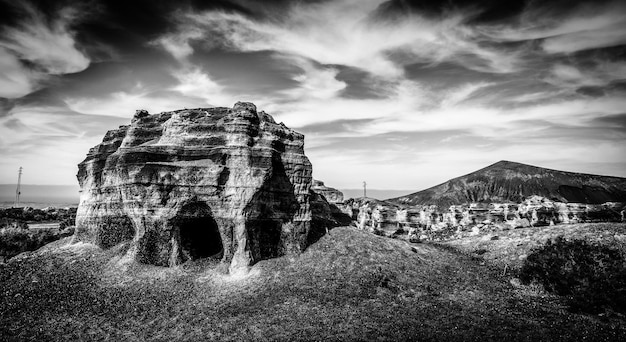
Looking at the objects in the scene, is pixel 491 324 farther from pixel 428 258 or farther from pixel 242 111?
pixel 242 111

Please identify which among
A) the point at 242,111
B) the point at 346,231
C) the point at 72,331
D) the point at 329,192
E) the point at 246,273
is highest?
the point at 242,111

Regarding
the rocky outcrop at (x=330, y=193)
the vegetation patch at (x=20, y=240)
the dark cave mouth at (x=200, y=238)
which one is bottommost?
the vegetation patch at (x=20, y=240)

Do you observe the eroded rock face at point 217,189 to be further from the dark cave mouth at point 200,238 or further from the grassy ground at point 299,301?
the grassy ground at point 299,301

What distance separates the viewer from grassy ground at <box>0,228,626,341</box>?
19547 mm

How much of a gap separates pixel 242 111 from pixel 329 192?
34580 millimetres

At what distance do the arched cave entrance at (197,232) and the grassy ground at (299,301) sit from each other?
6.21ft

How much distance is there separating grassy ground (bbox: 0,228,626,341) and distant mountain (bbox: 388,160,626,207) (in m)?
71.6

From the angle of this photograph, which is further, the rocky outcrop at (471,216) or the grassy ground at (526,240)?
the rocky outcrop at (471,216)

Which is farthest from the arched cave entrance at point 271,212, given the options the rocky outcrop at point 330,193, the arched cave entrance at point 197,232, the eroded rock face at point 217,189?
the rocky outcrop at point 330,193

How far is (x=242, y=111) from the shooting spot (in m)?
30.8

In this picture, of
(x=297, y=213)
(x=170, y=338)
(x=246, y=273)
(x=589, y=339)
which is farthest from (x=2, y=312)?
(x=589, y=339)

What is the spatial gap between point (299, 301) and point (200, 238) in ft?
42.3

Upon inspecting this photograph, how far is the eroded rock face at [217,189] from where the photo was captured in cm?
2844

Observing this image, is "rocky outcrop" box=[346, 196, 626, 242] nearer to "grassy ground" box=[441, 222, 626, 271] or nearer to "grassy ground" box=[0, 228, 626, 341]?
"grassy ground" box=[441, 222, 626, 271]
